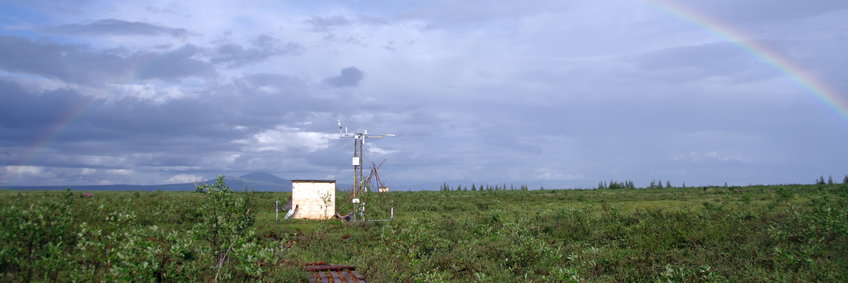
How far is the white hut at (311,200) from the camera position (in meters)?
32.2

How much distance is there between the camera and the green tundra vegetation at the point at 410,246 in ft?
27.5

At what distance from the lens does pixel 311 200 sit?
106 ft

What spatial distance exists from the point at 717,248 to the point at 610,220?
7819 mm

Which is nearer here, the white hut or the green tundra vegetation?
the green tundra vegetation

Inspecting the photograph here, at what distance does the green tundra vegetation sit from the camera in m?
8.39

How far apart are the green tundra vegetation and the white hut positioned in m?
4.82

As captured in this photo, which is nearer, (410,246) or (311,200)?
(410,246)

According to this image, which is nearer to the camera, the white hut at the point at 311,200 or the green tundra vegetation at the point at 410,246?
the green tundra vegetation at the point at 410,246

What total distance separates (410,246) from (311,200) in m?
16.4

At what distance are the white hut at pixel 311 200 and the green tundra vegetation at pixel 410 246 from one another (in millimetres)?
4819

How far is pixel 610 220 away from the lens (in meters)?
24.0

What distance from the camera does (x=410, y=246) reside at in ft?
56.7

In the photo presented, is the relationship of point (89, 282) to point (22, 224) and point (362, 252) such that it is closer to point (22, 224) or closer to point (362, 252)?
point (22, 224)

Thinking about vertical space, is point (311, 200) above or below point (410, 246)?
above
